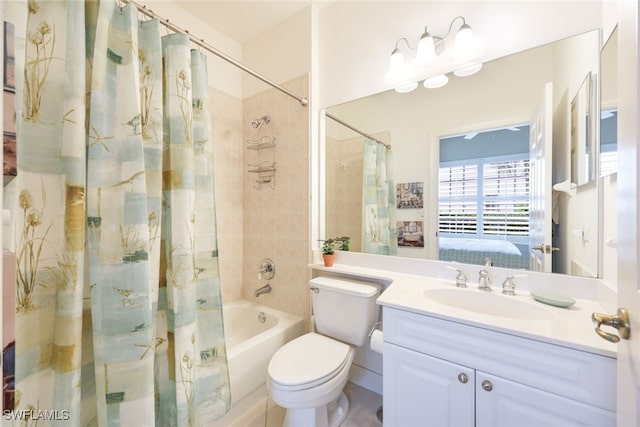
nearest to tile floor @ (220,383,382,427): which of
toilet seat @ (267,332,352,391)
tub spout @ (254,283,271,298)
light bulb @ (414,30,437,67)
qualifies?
toilet seat @ (267,332,352,391)

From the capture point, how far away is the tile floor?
1.48 m

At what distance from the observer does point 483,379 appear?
927mm

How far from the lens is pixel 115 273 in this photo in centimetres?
88

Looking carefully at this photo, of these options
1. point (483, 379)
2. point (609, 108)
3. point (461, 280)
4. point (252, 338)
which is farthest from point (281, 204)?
point (609, 108)

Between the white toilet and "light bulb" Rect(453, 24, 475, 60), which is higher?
"light bulb" Rect(453, 24, 475, 60)

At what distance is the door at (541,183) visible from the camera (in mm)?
1184

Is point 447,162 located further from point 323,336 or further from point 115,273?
point 115,273

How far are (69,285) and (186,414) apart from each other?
66 centimetres

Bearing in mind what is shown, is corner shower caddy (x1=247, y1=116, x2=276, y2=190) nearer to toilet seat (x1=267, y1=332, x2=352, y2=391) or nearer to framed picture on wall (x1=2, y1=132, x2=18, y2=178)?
toilet seat (x1=267, y1=332, x2=352, y2=391)

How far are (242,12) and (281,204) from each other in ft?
4.73

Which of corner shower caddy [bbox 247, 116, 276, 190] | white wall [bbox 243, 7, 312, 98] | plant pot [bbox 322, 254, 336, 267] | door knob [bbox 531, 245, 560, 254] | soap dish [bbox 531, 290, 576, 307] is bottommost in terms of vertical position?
soap dish [bbox 531, 290, 576, 307]

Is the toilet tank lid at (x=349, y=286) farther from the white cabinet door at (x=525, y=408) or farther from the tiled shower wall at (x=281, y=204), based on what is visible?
the white cabinet door at (x=525, y=408)

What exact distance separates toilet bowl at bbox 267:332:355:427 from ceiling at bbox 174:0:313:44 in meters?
2.27

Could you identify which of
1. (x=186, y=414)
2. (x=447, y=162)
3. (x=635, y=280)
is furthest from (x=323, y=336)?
(x=635, y=280)
